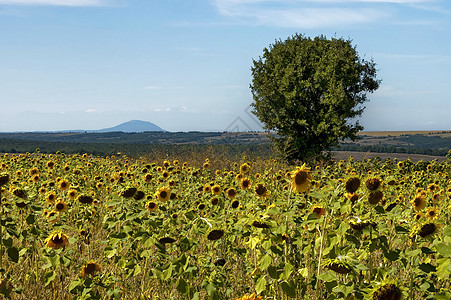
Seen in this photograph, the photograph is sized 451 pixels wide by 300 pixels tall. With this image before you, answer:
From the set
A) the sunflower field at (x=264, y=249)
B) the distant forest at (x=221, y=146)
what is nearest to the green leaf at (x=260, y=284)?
the sunflower field at (x=264, y=249)

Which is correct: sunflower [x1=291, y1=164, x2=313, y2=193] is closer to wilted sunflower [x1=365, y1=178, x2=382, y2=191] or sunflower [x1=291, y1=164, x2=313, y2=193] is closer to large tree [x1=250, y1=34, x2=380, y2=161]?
wilted sunflower [x1=365, y1=178, x2=382, y2=191]

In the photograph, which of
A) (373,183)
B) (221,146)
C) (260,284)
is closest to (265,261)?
(260,284)

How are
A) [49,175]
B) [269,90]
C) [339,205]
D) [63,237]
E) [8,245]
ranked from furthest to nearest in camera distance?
[269,90] < [49,175] < [63,237] < [8,245] < [339,205]

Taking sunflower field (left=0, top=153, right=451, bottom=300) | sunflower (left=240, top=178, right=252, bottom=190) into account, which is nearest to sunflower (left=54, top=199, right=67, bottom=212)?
sunflower field (left=0, top=153, right=451, bottom=300)

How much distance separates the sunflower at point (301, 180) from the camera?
3.00m

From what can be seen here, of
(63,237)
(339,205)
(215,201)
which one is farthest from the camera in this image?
(215,201)

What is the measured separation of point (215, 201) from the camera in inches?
172

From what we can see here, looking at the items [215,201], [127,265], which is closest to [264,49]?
[215,201]

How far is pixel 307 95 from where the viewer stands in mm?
21969

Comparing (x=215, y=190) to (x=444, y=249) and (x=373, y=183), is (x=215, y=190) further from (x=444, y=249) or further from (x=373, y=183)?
(x=444, y=249)

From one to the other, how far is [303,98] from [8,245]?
20454mm

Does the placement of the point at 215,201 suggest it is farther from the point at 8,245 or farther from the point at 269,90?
the point at 269,90

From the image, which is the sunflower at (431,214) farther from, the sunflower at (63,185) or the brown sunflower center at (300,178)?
the sunflower at (63,185)

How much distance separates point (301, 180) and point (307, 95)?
19617 mm
